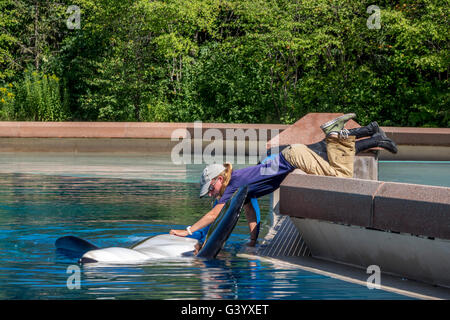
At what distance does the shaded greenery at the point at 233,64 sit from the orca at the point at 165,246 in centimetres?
1471

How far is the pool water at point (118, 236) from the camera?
21.1 ft

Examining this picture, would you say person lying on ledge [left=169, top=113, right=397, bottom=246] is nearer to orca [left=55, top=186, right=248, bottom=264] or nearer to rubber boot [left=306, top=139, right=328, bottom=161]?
rubber boot [left=306, top=139, right=328, bottom=161]

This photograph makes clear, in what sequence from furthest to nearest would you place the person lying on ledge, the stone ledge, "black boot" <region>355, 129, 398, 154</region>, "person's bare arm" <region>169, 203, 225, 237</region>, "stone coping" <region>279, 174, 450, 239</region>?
the stone ledge → "black boot" <region>355, 129, 398, 154</region> → the person lying on ledge → "person's bare arm" <region>169, 203, 225, 237</region> → "stone coping" <region>279, 174, 450, 239</region>

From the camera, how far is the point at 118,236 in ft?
30.6

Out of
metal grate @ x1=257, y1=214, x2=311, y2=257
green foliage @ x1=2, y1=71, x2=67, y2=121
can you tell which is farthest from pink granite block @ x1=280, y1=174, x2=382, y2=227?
green foliage @ x1=2, y1=71, x2=67, y2=121

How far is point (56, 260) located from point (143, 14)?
17.0m

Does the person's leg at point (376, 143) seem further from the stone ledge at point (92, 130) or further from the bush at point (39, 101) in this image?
the bush at point (39, 101)

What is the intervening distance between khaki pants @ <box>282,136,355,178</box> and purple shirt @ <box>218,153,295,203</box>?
116 millimetres

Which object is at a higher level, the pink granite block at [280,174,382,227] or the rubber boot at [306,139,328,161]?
the rubber boot at [306,139,328,161]

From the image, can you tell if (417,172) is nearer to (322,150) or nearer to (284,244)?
(322,150)

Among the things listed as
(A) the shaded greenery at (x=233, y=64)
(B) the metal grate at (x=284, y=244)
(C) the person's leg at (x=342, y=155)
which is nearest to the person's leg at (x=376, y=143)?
(C) the person's leg at (x=342, y=155)

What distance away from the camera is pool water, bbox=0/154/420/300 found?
6.43 meters

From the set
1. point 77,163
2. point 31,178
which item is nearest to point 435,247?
point 31,178

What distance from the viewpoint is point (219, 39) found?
25.7 metres
